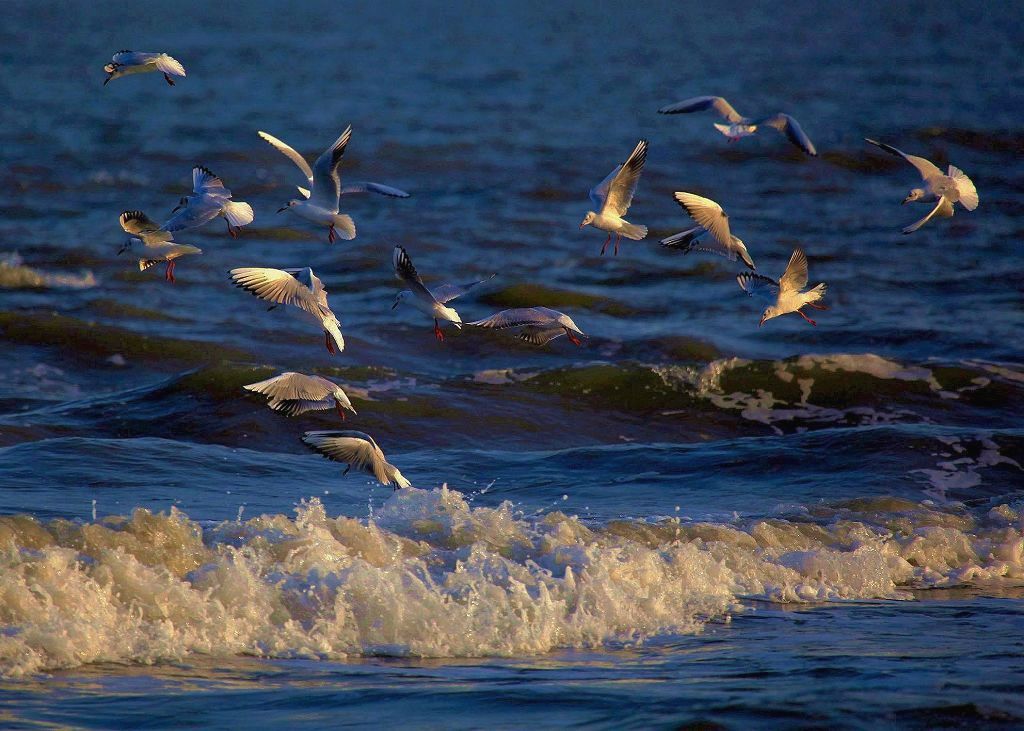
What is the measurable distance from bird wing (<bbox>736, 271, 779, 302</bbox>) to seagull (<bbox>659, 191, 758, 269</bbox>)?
0.49 ft

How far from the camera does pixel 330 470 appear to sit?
983 centimetres

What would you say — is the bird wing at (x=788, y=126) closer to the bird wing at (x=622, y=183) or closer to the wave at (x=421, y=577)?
the bird wing at (x=622, y=183)

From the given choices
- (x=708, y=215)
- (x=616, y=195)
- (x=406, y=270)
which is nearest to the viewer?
(x=406, y=270)

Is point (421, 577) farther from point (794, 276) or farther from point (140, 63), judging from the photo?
point (140, 63)

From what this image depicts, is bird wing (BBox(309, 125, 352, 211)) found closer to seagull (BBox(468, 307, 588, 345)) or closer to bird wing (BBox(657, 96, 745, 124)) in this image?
seagull (BBox(468, 307, 588, 345))

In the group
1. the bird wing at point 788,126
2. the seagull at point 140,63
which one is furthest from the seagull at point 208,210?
the bird wing at point 788,126

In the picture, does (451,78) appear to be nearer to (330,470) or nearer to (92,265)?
(92,265)

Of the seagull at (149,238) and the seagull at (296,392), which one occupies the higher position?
the seagull at (149,238)

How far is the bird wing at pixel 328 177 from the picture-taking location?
29.5 ft

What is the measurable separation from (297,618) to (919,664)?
271 cm

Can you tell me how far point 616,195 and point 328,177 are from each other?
197cm

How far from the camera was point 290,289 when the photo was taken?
791cm

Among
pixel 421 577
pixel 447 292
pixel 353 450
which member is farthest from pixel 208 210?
pixel 421 577

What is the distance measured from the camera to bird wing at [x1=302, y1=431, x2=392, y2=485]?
7727 millimetres
